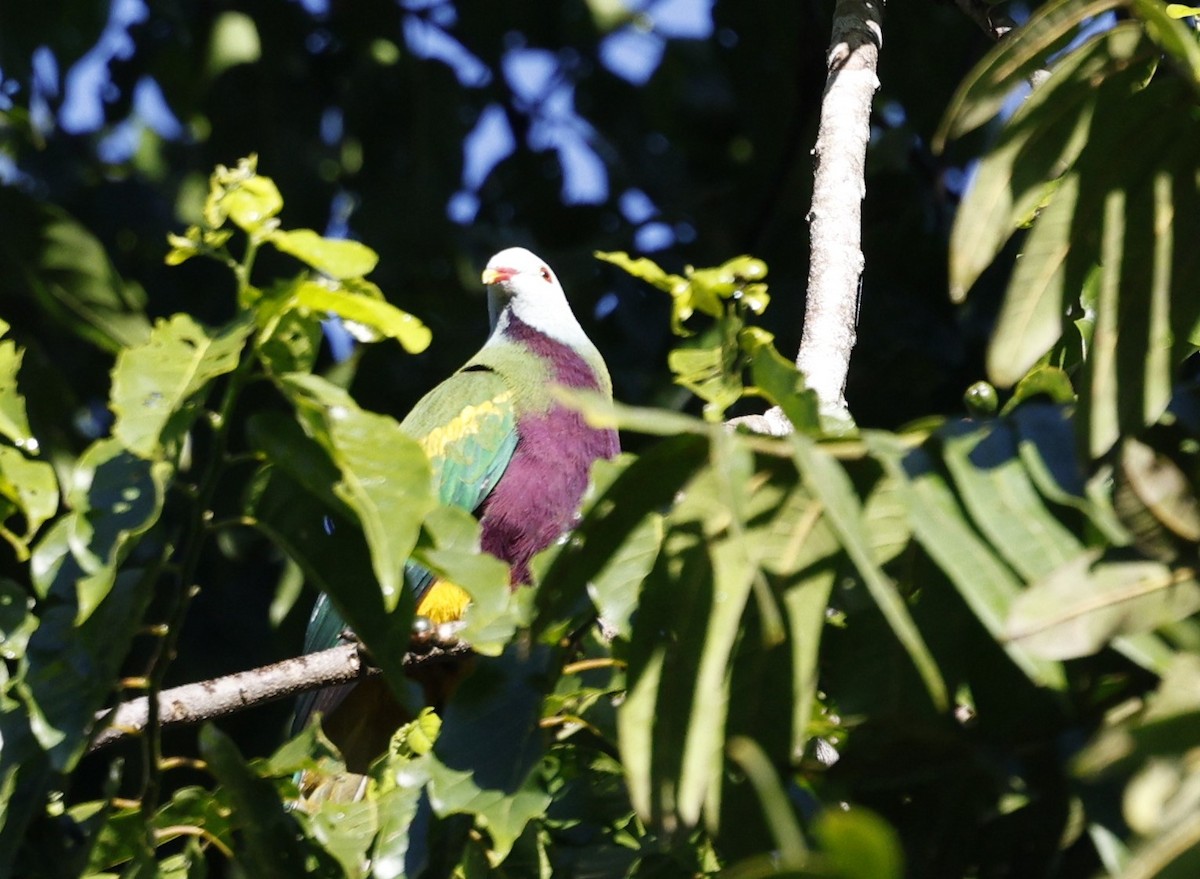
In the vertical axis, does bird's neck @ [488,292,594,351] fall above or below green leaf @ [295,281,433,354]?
below

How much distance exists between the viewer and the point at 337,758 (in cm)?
202

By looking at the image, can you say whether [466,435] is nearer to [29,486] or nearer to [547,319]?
[547,319]

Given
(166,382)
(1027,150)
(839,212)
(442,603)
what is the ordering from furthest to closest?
(442,603), (839,212), (166,382), (1027,150)

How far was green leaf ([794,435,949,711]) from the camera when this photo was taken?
99 cm

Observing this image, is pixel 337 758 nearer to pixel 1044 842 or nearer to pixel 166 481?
pixel 166 481

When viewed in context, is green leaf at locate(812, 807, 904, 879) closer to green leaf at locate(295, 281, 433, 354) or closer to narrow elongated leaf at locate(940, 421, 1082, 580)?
narrow elongated leaf at locate(940, 421, 1082, 580)

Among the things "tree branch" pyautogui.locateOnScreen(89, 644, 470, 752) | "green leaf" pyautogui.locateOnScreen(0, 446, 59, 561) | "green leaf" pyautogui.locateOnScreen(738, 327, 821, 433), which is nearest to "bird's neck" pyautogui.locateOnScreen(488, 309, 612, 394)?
"tree branch" pyautogui.locateOnScreen(89, 644, 470, 752)

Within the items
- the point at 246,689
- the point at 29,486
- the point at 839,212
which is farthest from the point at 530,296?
the point at 29,486

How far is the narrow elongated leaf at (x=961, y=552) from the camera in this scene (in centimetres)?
109

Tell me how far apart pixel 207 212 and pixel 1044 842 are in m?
1.05

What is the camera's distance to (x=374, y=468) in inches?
57.8

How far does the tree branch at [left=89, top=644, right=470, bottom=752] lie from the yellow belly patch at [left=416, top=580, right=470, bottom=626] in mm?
1150

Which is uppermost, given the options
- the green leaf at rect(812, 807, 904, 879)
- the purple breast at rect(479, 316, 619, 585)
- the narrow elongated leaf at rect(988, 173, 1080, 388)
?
the narrow elongated leaf at rect(988, 173, 1080, 388)

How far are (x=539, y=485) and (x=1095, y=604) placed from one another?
253 cm
